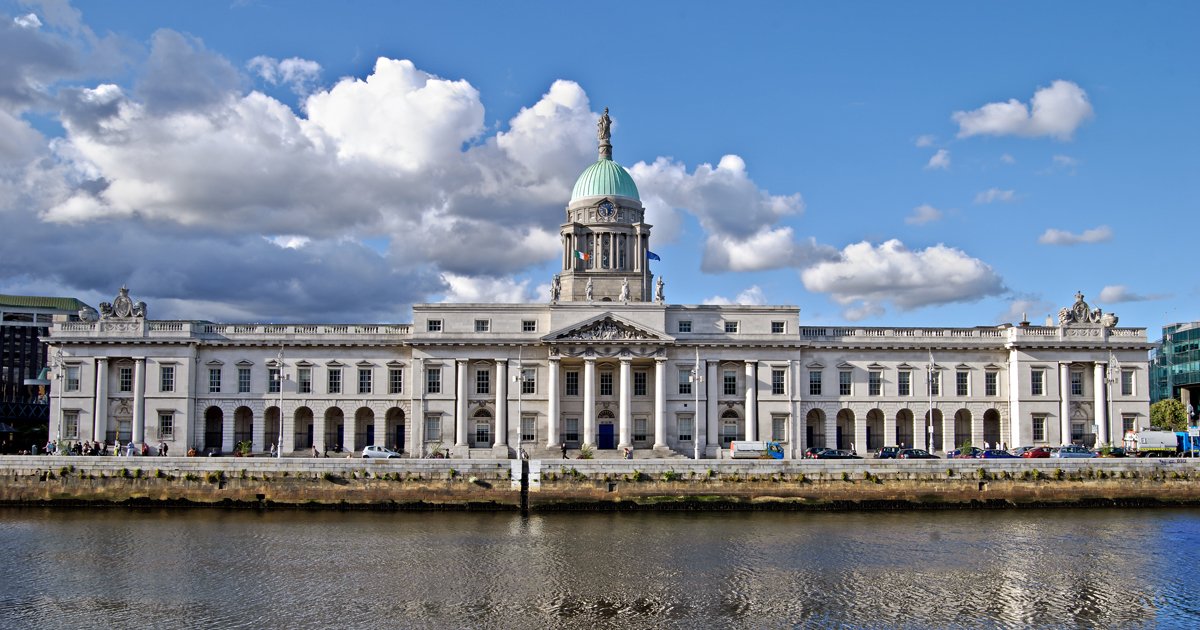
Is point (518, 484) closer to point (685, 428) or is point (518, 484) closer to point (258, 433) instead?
point (685, 428)

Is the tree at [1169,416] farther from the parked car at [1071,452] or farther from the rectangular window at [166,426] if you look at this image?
the rectangular window at [166,426]

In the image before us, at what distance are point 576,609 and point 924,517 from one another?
25.2 meters

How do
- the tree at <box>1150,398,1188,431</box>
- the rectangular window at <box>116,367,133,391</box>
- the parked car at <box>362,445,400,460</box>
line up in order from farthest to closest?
1. the tree at <box>1150,398,1188,431</box>
2. the rectangular window at <box>116,367,133,391</box>
3. the parked car at <box>362,445,400,460</box>

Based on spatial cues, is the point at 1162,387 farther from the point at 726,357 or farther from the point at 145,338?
the point at 145,338

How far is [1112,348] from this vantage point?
246 ft

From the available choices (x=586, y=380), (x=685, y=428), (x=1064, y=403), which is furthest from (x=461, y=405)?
(x=1064, y=403)

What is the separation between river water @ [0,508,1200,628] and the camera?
3288cm

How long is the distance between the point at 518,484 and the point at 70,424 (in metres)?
36.4

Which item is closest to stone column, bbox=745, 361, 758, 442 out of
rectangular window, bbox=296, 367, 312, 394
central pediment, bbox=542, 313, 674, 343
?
central pediment, bbox=542, 313, 674, 343

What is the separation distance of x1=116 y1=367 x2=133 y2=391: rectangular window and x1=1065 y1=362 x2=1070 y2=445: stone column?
2506 inches

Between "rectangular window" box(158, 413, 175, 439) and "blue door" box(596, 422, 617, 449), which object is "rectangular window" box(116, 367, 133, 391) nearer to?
"rectangular window" box(158, 413, 175, 439)

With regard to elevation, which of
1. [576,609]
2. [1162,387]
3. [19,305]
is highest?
[19,305]

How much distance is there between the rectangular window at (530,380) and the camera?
73812 millimetres

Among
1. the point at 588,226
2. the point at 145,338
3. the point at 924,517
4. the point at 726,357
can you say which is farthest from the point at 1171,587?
the point at 145,338
